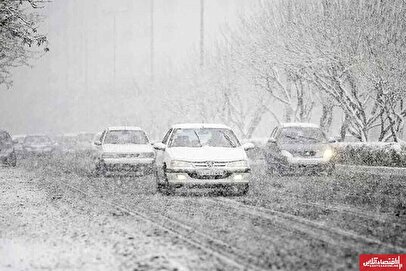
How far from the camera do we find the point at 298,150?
21656 millimetres

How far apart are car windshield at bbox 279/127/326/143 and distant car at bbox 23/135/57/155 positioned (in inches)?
823

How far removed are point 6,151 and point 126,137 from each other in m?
8.97

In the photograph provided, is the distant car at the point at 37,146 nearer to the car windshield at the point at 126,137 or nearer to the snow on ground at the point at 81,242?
the car windshield at the point at 126,137

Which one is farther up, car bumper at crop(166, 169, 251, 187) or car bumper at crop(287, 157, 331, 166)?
car bumper at crop(166, 169, 251, 187)

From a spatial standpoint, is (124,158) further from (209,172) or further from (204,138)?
(209,172)

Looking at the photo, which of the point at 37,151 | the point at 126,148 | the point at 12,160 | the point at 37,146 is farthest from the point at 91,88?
the point at 126,148

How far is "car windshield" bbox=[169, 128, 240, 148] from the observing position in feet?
53.8

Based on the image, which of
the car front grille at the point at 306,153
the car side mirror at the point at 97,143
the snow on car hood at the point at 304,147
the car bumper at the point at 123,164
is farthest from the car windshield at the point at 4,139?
the car front grille at the point at 306,153

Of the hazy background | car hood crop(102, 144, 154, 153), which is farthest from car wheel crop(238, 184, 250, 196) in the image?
the hazy background

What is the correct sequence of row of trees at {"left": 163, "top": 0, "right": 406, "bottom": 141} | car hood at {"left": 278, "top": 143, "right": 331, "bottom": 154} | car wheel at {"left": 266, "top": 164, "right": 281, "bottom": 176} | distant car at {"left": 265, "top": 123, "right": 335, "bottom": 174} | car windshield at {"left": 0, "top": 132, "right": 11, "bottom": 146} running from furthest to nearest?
car windshield at {"left": 0, "top": 132, "right": 11, "bottom": 146} → row of trees at {"left": 163, "top": 0, "right": 406, "bottom": 141} → car wheel at {"left": 266, "top": 164, "right": 281, "bottom": 176} → car hood at {"left": 278, "top": 143, "right": 331, "bottom": 154} → distant car at {"left": 265, "top": 123, "right": 335, "bottom": 174}

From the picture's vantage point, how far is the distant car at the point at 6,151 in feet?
101

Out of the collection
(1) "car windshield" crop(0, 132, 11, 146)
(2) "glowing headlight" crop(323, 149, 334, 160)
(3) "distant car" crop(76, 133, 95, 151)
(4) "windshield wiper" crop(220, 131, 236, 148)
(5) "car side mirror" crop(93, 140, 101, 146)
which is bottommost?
(3) "distant car" crop(76, 133, 95, 151)

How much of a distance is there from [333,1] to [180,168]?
1641 cm

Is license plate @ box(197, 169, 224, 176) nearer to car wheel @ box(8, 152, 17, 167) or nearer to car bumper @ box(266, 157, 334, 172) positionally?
car bumper @ box(266, 157, 334, 172)
